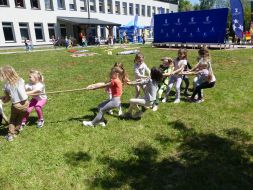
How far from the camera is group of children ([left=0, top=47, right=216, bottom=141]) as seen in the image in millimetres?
5711

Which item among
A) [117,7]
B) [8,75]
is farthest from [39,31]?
[8,75]

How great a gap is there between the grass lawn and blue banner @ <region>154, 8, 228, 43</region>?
1666 cm

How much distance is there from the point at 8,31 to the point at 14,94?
108 feet

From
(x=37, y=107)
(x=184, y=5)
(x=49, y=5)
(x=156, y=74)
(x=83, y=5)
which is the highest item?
(x=184, y=5)

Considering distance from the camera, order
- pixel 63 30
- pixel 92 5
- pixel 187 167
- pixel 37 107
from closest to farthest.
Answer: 1. pixel 187 167
2. pixel 37 107
3. pixel 63 30
4. pixel 92 5

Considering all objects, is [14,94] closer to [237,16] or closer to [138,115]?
[138,115]

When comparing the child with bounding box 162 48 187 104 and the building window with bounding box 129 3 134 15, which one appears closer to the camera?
the child with bounding box 162 48 187 104

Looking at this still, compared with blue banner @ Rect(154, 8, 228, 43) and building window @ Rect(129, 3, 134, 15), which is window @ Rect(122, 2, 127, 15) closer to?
building window @ Rect(129, 3, 134, 15)

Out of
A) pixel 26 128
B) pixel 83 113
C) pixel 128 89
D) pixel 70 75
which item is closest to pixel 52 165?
pixel 26 128

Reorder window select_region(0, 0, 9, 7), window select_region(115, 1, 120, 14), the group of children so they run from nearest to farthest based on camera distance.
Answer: the group of children
window select_region(0, 0, 9, 7)
window select_region(115, 1, 120, 14)

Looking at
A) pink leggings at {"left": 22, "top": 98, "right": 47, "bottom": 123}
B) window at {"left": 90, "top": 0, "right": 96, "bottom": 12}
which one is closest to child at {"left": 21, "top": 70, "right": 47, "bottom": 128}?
pink leggings at {"left": 22, "top": 98, "right": 47, "bottom": 123}

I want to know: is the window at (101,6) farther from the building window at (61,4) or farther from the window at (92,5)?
the building window at (61,4)

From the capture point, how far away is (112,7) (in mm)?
49031

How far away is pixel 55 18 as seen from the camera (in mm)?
39281
